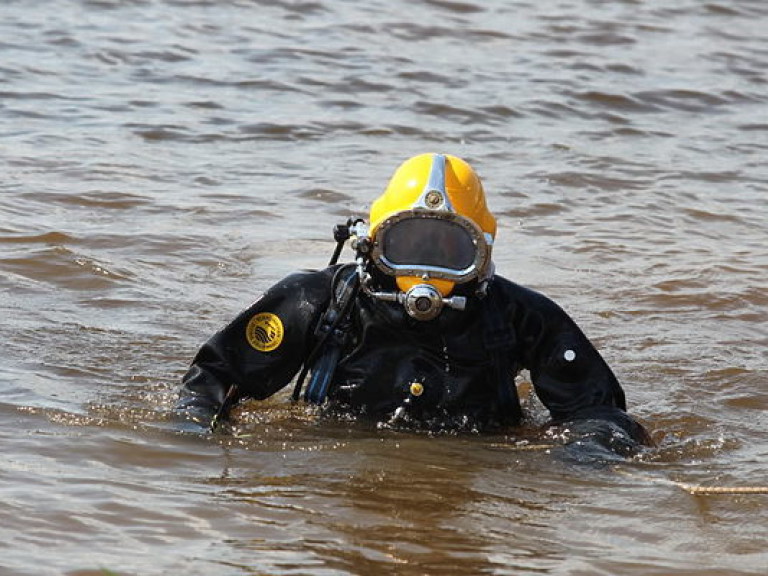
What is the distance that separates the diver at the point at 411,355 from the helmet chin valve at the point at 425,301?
131 mm

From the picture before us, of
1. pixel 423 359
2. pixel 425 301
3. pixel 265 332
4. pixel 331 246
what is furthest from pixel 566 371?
pixel 331 246

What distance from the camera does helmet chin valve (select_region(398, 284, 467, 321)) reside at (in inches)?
187

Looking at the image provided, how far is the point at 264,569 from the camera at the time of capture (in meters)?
3.85

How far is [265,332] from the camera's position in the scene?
507 centimetres

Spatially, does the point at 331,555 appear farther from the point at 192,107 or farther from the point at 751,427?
the point at 192,107

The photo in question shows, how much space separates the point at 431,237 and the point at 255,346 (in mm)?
674

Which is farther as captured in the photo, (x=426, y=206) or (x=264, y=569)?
(x=426, y=206)

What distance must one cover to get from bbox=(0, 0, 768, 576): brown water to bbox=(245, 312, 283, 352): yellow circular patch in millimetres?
283

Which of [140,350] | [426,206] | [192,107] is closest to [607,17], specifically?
[192,107]

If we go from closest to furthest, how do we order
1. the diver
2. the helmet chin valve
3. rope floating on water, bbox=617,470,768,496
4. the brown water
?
the brown water → rope floating on water, bbox=617,470,768,496 → the helmet chin valve → the diver

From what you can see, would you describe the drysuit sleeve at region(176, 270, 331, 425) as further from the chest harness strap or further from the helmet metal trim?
the helmet metal trim

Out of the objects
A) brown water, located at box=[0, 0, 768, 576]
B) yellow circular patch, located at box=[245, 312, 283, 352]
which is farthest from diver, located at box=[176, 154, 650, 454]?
brown water, located at box=[0, 0, 768, 576]

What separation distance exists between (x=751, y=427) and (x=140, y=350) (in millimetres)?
2332

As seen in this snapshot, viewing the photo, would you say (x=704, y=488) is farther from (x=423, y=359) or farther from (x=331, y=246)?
(x=331, y=246)
